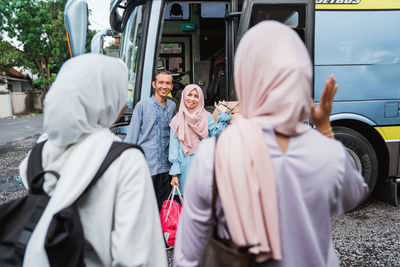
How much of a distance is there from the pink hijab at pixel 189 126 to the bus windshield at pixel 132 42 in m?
0.89

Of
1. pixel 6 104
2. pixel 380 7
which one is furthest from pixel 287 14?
pixel 6 104

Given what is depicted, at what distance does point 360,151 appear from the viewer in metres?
4.45

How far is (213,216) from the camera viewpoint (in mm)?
1184

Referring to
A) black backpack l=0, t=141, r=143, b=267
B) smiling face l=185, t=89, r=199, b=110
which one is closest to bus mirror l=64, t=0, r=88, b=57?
smiling face l=185, t=89, r=199, b=110

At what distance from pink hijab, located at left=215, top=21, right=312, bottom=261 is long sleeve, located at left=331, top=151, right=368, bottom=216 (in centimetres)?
26

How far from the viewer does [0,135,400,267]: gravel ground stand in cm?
329

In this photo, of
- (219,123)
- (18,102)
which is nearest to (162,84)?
(219,123)

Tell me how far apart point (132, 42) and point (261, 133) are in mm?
3777

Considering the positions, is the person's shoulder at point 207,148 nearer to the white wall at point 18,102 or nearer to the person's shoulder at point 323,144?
the person's shoulder at point 323,144

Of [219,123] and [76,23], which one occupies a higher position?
[76,23]

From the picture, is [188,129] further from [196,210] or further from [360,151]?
[360,151]

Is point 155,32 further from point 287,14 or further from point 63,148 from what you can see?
point 63,148

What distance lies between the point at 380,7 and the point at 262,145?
4184 mm

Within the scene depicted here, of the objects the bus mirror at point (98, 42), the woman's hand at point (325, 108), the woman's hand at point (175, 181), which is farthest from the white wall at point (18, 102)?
the woman's hand at point (325, 108)
